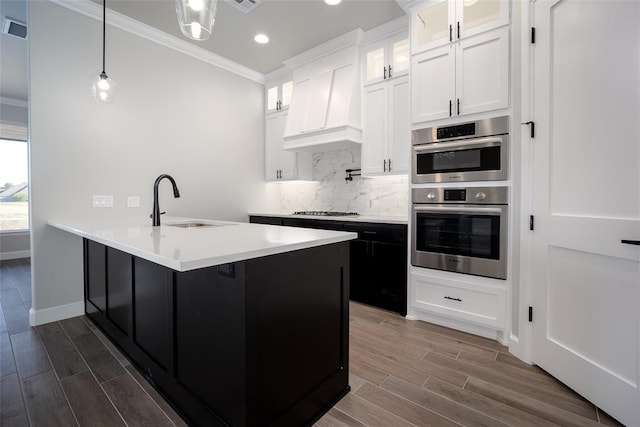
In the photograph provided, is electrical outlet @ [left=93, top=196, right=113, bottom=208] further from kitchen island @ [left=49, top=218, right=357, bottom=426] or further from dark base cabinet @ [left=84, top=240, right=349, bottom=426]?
dark base cabinet @ [left=84, top=240, right=349, bottom=426]

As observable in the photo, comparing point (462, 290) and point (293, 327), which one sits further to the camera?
point (462, 290)

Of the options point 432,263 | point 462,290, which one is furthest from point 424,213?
point 462,290

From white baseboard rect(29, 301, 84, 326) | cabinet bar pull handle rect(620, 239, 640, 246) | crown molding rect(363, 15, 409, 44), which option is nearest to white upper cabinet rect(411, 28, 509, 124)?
crown molding rect(363, 15, 409, 44)

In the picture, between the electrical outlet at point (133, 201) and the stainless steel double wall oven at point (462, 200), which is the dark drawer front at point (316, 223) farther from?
the electrical outlet at point (133, 201)

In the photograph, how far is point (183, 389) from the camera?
1500 millimetres

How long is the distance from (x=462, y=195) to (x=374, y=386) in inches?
63.8

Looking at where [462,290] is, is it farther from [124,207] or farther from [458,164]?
[124,207]

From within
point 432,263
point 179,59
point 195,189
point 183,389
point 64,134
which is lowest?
point 183,389

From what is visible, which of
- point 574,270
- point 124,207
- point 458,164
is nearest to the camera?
point 574,270

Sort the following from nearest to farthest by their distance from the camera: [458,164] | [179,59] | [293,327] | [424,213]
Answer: [293,327] < [458,164] < [424,213] < [179,59]

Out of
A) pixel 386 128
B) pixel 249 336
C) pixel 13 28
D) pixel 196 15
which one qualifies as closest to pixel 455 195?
pixel 386 128

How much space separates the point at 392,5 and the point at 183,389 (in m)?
3.46

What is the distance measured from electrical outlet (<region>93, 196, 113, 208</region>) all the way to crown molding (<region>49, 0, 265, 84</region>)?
5.60 feet

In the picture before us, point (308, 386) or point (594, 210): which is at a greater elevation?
point (594, 210)
